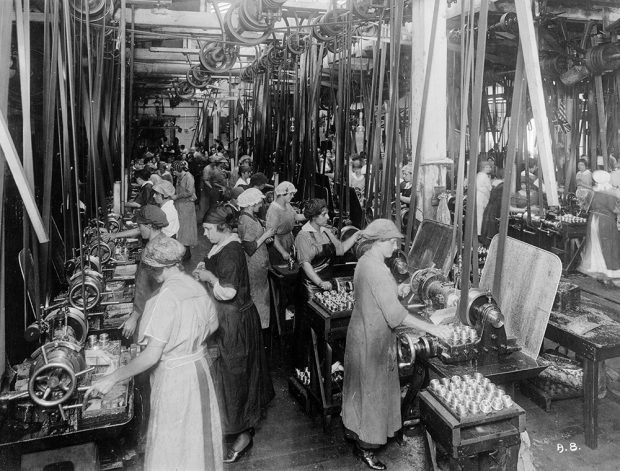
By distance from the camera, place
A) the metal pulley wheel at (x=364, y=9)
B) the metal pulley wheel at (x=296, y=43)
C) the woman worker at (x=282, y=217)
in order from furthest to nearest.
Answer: the metal pulley wheel at (x=296, y=43), the woman worker at (x=282, y=217), the metal pulley wheel at (x=364, y=9)

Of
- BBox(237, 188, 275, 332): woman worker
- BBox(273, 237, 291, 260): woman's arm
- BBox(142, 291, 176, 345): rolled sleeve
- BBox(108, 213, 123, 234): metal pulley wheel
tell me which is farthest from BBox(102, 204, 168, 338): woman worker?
BBox(108, 213, 123, 234): metal pulley wheel

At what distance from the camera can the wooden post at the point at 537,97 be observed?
2.26m

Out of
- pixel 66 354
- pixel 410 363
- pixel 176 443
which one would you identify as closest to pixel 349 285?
pixel 410 363

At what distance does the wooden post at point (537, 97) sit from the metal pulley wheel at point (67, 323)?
266cm

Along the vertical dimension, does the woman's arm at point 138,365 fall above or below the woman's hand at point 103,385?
above

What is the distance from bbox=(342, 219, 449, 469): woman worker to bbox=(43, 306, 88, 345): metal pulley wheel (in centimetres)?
165

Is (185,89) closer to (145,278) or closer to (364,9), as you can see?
(364,9)

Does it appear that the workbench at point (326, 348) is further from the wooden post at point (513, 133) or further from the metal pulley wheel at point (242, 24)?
the metal pulley wheel at point (242, 24)

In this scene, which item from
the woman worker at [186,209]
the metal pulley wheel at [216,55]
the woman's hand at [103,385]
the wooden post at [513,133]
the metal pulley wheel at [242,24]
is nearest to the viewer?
the woman's hand at [103,385]

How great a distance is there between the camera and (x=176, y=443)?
2688 mm

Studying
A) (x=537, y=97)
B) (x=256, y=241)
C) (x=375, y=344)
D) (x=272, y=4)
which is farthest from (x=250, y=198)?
(x=537, y=97)

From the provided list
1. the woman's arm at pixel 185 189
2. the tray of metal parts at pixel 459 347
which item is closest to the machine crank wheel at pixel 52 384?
the tray of metal parts at pixel 459 347

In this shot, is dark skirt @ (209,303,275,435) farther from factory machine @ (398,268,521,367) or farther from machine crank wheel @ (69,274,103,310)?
factory machine @ (398,268,521,367)

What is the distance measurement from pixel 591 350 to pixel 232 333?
2.40 meters
